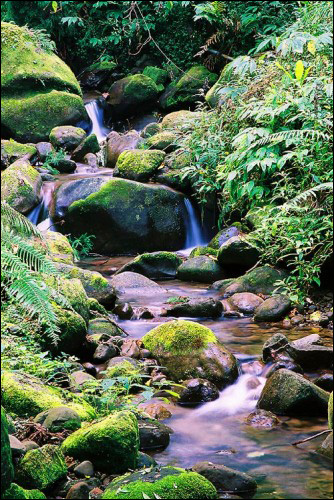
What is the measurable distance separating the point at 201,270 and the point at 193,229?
1987 millimetres

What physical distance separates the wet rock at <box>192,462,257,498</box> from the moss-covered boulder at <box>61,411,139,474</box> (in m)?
0.41

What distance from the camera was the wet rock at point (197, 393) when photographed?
16.3 ft

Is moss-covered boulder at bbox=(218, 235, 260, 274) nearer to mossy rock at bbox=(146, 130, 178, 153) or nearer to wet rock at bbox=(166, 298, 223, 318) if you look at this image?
wet rock at bbox=(166, 298, 223, 318)

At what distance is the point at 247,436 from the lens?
14.3ft

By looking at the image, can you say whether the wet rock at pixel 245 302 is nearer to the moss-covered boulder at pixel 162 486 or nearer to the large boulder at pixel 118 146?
the moss-covered boulder at pixel 162 486

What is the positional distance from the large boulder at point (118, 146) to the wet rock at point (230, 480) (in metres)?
9.05

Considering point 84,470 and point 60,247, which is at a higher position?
point 84,470

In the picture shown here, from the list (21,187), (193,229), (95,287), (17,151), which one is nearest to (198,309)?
(95,287)

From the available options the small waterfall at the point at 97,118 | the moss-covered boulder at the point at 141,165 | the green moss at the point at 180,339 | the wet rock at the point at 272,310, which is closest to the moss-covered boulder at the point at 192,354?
the green moss at the point at 180,339

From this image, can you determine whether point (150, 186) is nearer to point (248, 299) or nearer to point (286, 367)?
point (248, 299)

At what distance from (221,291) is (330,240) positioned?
159 cm

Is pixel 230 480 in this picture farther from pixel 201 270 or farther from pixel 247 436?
pixel 201 270

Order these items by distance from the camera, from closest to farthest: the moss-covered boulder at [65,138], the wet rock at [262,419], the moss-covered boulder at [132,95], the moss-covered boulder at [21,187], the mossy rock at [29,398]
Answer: the mossy rock at [29,398]
the wet rock at [262,419]
the moss-covered boulder at [21,187]
the moss-covered boulder at [65,138]
the moss-covered boulder at [132,95]

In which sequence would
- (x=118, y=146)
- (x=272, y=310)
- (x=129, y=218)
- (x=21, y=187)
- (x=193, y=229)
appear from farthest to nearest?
(x=118, y=146), (x=193, y=229), (x=129, y=218), (x=21, y=187), (x=272, y=310)
